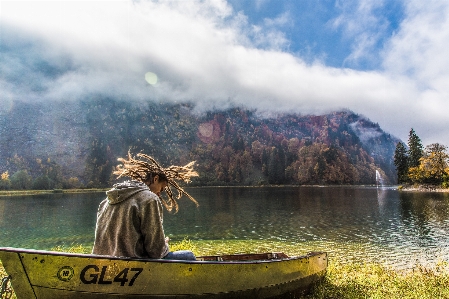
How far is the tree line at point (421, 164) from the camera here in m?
110

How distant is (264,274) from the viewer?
795cm

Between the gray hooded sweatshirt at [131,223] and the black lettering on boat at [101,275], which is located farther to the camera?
the gray hooded sweatshirt at [131,223]

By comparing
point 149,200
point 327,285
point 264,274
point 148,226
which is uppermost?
point 149,200

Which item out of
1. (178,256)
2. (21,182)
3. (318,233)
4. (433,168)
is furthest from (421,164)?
(21,182)

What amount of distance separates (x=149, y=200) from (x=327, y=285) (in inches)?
307

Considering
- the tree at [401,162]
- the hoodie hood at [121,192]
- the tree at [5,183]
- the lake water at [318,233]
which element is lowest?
the lake water at [318,233]

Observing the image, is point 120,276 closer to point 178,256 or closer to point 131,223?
point 131,223

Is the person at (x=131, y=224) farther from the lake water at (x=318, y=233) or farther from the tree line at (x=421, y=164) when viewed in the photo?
the tree line at (x=421, y=164)

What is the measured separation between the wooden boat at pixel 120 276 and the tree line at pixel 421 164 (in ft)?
411

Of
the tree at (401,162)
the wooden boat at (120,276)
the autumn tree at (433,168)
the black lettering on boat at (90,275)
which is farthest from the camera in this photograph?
the tree at (401,162)

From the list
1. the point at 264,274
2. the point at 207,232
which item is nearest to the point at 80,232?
the point at 207,232

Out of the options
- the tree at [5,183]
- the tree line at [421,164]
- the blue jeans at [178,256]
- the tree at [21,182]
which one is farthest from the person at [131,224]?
the tree at [5,183]

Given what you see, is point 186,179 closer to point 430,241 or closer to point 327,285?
point 327,285

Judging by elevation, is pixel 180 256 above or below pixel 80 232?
above
